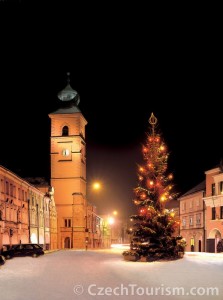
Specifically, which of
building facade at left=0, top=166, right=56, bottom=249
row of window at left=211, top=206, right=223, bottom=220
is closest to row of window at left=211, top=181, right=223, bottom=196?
row of window at left=211, top=206, right=223, bottom=220

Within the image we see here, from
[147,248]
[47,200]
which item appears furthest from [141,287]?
[47,200]

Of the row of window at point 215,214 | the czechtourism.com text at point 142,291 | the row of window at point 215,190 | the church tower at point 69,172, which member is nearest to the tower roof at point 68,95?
the church tower at point 69,172

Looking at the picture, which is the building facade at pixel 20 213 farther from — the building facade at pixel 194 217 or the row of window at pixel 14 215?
the building facade at pixel 194 217

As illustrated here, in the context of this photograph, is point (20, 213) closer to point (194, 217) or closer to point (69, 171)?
point (194, 217)

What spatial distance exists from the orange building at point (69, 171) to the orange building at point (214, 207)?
2512 cm

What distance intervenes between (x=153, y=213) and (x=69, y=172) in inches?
2138

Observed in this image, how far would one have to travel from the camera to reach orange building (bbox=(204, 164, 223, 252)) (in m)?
60.6

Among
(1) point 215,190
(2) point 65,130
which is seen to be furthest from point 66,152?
(1) point 215,190

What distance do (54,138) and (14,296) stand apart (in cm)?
7334

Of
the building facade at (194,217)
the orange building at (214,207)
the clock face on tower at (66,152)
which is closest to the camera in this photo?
the orange building at (214,207)

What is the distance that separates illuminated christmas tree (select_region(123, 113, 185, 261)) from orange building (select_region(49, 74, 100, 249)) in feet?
161

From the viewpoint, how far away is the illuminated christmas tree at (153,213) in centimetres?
3347

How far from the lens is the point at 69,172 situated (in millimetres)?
87500

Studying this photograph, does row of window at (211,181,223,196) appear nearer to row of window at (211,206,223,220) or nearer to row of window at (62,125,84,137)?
row of window at (211,206,223,220)
